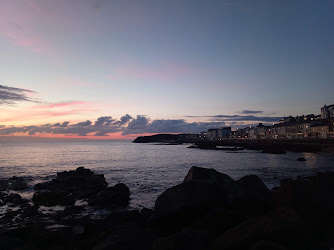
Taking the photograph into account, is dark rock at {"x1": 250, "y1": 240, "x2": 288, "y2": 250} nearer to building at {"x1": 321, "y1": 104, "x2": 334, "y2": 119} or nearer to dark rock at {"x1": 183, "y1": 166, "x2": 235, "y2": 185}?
dark rock at {"x1": 183, "y1": 166, "x2": 235, "y2": 185}

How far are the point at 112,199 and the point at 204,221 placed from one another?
11.4 m

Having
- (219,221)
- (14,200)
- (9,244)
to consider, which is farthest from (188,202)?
(14,200)

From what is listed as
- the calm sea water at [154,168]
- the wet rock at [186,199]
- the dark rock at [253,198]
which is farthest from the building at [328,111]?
the wet rock at [186,199]

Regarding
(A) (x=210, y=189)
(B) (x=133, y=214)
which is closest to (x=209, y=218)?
(A) (x=210, y=189)

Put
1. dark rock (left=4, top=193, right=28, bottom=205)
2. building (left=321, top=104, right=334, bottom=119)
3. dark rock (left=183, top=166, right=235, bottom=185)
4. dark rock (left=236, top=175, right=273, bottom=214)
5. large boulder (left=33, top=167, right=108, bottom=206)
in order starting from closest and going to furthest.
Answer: dark rock (left=236, top=175, right=273, bottom=214), dark rock (left=183, top=166, right=235, bottom=185), dark rock (left=4, top=193, right=28, bottom=205), large boulder (left=33, top=167, right=108, bottom=206), building (left=321, top=104, right=334, bottom=119)

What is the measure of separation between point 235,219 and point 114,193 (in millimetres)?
12297

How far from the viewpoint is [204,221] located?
8.95 meters

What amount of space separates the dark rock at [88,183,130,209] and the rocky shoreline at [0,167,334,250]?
67 centimetres

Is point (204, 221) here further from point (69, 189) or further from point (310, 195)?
point (69, 189)

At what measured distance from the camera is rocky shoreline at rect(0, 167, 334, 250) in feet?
21.9

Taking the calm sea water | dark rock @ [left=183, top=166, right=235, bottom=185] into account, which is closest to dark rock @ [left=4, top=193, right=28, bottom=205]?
the calm sea water

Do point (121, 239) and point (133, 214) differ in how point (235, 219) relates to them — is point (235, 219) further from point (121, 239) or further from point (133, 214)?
point (133, 214)

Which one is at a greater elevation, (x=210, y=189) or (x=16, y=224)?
(x=210, y=189)

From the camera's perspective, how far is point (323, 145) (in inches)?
3132
